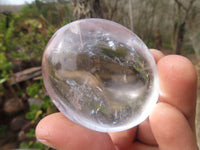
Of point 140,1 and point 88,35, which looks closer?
point 88,35

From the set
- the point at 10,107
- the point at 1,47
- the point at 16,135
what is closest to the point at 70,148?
the point at 16,135

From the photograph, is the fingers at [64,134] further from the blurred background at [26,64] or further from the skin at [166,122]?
the blurred background at [26,64]

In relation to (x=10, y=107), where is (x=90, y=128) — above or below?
above

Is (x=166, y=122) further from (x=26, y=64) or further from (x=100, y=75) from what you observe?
(x=26, y=64)

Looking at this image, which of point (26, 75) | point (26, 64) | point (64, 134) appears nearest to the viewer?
point (64, 134)

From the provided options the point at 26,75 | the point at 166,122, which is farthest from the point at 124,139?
the point at 26,75

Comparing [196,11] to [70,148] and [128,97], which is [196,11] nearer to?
[128,97]

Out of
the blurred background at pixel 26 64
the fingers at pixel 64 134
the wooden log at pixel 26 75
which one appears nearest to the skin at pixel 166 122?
the fingers at pixel 64 134
